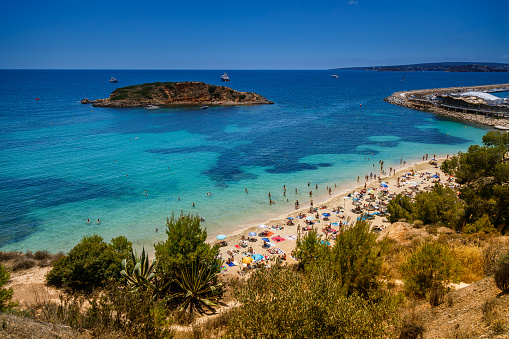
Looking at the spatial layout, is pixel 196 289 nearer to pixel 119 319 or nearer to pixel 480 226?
pixel 119 319

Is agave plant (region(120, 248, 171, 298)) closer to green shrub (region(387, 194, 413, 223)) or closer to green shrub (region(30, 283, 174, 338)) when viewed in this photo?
green shrub (region(30, 283, 174, 338))

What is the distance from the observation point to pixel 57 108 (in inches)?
3625

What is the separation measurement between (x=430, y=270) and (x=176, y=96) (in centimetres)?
10983

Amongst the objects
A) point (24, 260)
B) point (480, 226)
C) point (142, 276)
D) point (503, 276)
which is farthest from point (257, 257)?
point (503, 276)

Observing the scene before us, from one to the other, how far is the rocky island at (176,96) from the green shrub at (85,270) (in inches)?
3725

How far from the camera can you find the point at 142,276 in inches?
593

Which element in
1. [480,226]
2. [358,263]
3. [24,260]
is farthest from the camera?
[24,260]

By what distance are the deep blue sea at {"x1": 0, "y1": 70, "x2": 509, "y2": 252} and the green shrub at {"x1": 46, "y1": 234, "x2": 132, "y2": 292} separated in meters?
7.88

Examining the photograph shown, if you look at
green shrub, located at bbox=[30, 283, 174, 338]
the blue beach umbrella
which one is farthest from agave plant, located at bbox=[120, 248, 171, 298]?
the blue beach umbrella

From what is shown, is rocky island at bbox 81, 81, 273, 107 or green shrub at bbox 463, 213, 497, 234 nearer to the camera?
green shrub at bbox 463, 213, 497, 234

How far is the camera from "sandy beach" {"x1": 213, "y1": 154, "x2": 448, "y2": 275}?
2262 centimetres

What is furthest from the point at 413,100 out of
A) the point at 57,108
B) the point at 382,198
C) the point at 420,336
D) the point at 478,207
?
the point at 57,108

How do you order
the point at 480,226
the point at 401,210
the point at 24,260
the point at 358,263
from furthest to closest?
the point at 401,210, the point at 24,260, the point at 480,226, the point at 358,263

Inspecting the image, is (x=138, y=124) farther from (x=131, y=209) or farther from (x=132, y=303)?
(x=132, y=303)
